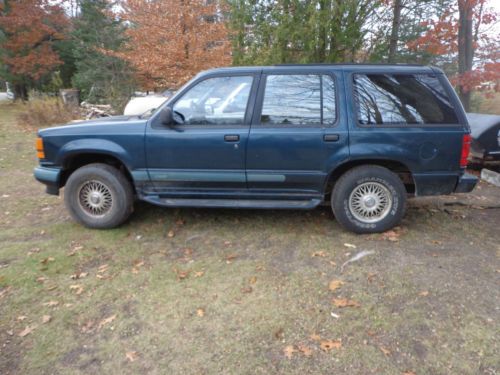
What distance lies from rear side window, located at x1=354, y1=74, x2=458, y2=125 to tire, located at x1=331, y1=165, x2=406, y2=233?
58 centimetres

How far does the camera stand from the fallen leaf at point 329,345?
8.35ft

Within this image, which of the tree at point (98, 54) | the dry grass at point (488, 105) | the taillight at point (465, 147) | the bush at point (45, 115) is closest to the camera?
the taillight at point (465, 147)

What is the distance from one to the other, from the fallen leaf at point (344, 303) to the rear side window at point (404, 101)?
6.37ft

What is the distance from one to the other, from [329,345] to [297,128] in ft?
7.49

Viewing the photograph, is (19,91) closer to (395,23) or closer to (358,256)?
(395,23)

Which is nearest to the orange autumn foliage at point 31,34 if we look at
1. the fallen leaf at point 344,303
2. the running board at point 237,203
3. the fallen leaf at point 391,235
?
the running board at point 237,203

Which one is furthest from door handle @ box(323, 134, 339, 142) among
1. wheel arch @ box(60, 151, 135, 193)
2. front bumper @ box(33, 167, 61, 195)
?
front bumper @ box(33, 167, 61, 195)

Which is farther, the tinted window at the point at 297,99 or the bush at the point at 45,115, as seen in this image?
the bush at the point at 45,115

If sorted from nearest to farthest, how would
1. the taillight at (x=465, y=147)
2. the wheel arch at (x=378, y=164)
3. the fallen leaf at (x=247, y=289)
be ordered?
the fallen leaf at (x=247, y=289) < the taillight at (x=465, y=147) < the wheel arch at (x=378, y=164)

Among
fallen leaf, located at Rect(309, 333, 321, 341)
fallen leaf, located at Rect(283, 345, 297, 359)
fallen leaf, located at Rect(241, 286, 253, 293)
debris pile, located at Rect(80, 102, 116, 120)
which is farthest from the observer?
debris pile, located at Rect(80, 102, 116, 120)

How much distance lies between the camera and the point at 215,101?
420cm

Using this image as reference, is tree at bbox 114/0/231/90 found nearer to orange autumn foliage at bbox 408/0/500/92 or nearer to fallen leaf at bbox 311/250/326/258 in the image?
orange autumn foliage at bbox 408/0/500/92

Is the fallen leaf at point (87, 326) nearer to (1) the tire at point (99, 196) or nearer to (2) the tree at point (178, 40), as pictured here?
(1) the tire at point (99, 196)

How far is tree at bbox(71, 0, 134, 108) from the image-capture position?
1816 centimetres
